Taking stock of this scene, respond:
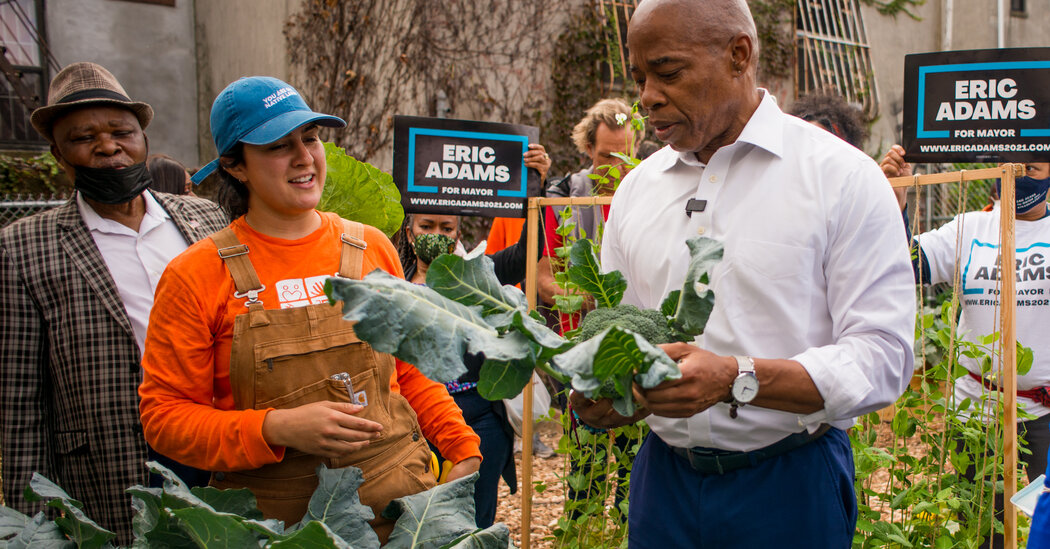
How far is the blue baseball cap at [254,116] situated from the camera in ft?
6.03

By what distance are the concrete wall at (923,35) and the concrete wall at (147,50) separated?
383 inches

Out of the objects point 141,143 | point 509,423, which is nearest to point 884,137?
point 509,423

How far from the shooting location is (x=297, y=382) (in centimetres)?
177

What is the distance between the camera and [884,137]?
1188cm

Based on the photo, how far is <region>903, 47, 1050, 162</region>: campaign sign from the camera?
2768 mm

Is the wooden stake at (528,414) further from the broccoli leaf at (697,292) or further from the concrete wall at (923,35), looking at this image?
the concrete wall at (923,35)

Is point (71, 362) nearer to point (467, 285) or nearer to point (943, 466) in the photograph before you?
point (467, 285)

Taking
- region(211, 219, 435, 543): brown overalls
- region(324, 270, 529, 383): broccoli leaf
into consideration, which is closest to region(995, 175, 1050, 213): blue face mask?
region(211, 219, 435, 543): brown overalls

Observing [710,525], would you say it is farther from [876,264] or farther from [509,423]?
[509,423]

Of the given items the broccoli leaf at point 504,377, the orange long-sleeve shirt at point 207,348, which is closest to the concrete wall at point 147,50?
the orange long-sleeve shirt at point 207,348

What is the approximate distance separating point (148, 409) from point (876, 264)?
5.24ft

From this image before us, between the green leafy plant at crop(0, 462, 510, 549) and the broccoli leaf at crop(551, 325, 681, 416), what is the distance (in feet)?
1.47

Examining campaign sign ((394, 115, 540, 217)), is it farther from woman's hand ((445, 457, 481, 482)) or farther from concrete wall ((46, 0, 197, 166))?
concrete wall ((46, 0, 197, 166))

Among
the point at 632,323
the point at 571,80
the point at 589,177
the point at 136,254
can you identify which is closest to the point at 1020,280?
the point at 589,177
